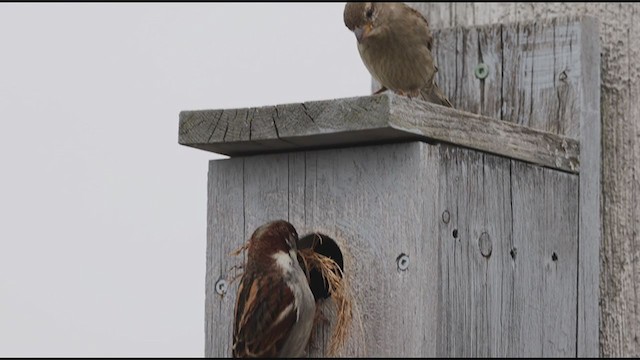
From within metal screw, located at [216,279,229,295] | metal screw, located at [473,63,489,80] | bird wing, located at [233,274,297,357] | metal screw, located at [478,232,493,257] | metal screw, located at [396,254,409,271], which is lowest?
bird wing, located at [233,274,297,357]

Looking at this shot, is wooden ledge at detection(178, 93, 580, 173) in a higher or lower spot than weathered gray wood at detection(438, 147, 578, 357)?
higher

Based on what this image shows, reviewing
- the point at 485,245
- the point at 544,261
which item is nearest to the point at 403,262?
the point at 485,245

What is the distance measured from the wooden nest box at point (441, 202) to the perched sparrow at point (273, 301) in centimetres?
10

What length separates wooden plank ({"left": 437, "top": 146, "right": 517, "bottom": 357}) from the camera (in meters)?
4.37

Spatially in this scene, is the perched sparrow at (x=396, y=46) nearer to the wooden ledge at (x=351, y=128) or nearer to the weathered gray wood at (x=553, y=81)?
the weathered gray wood at (x=553, y=81)

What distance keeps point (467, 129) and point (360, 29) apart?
3.26 ft

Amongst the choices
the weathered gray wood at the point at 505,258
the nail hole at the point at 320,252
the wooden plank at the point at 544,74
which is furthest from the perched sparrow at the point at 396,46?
the nail hole at the point at 320,252

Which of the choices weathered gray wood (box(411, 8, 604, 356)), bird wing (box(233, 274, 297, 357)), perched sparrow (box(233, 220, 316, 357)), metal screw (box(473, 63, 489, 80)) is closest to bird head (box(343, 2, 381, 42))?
weathered gray wood (box(411, 8, 604, 356))

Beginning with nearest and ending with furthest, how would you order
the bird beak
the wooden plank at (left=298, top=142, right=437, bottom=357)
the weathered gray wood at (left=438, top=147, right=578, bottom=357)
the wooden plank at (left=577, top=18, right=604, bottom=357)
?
the wooden plank at (left=298, top=142, right=437, bottom=357), the weathered gray wood at (left=438, top=147, right=578, bottom=357), the wooden plank at (left=577, top=18, right=604, bottom=357), the bird beak

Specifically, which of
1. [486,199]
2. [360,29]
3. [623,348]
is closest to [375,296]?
[486,199]

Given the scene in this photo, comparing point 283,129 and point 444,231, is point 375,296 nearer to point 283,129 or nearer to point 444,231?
point 444,231

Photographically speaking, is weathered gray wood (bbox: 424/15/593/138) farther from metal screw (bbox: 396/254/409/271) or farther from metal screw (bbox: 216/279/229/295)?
metal screw (bbox: 216/279/229/295)

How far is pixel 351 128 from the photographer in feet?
14.1

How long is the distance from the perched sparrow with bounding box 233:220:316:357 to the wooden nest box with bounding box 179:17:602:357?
101mm
